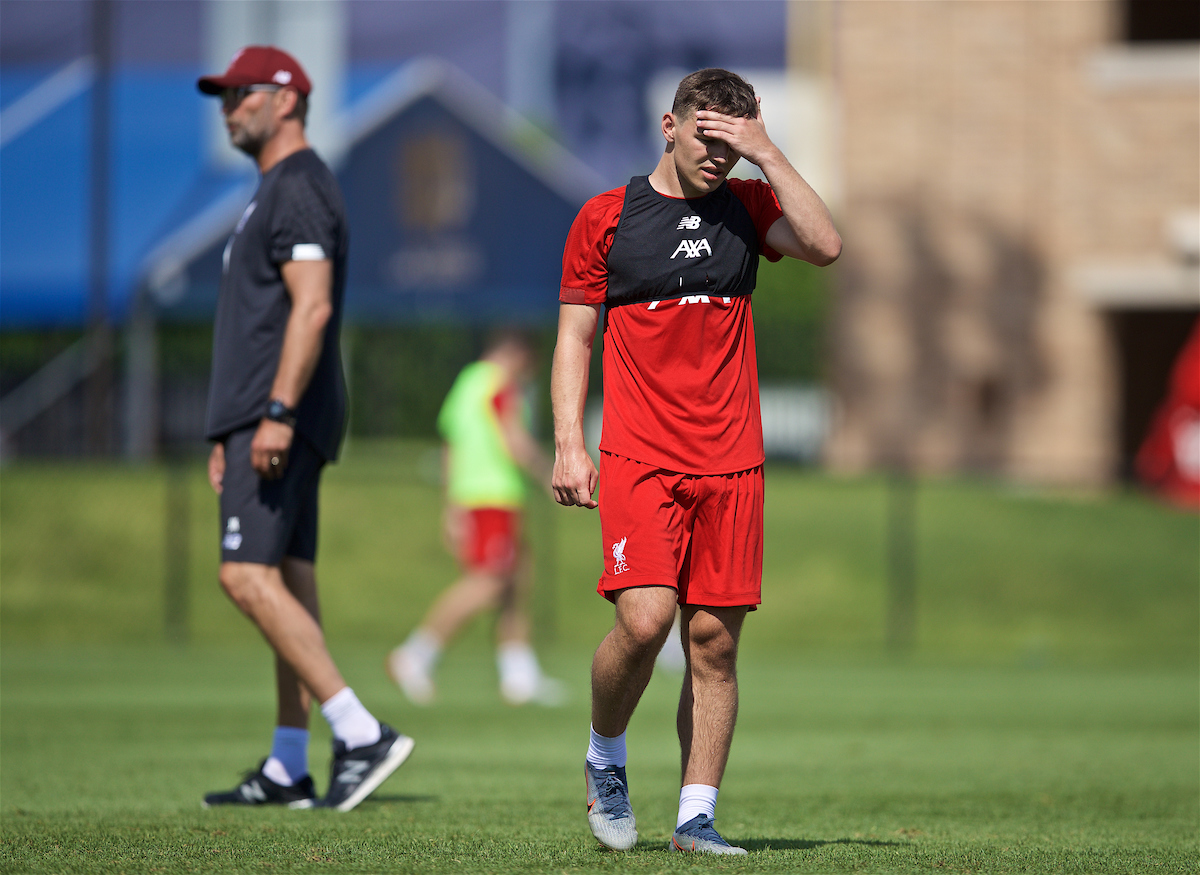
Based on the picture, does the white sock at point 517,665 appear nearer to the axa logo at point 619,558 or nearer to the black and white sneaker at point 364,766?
the black and white sneaker at point 364,766

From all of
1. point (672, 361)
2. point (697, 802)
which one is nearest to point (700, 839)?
point (697, 802)

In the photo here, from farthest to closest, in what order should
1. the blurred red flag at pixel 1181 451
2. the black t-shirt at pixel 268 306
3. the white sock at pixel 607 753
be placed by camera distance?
the blurred red flag at pixel 1181 451 < the black t-shirt at pixel 268 306 < the white sock at pixel 607 753

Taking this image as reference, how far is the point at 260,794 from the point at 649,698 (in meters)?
5.52

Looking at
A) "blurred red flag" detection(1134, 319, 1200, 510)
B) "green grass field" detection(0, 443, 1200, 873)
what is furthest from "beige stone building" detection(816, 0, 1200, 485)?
"green grass field" detection(0, 443, 1200, 873)

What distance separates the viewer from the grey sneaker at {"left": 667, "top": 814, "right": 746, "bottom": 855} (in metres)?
4.45

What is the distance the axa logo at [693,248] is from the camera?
14.9 feet

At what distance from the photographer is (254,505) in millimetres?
5484

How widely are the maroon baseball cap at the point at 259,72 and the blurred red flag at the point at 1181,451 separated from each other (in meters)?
12.6

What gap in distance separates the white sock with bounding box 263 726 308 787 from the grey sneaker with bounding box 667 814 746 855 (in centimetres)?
172

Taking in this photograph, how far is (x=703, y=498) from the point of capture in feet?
14.8

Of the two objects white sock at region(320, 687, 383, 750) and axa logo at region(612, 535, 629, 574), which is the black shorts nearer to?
white sock at region(320, 687, 383, 750)

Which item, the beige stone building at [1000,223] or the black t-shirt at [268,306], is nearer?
the black t-shirt at [268,306]

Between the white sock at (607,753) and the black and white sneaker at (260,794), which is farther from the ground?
the white sock at (607,753)

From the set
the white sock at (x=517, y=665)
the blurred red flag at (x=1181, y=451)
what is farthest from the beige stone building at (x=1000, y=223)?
the white sock at (x=517, y=665)
